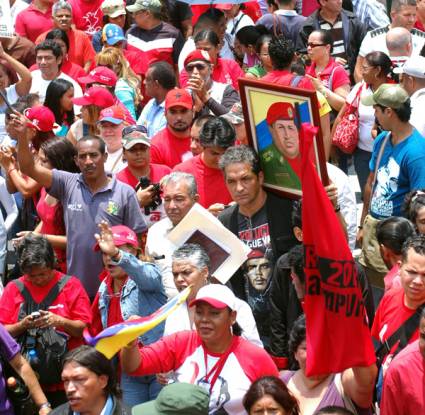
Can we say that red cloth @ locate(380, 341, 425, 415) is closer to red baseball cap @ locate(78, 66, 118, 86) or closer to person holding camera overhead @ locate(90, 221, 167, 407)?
person holding camera overhead @ locate(90, 221, 167, 407)

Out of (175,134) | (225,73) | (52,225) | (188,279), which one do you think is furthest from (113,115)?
(188,279)

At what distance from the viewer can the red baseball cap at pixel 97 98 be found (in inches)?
425

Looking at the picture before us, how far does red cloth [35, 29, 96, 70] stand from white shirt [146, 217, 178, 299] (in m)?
4.99

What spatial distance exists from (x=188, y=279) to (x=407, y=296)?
1323 millimetres

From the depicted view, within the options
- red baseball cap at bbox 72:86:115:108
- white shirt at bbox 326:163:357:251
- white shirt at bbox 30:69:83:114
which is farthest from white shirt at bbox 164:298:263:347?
white shirt at bbox 30:69:83:114

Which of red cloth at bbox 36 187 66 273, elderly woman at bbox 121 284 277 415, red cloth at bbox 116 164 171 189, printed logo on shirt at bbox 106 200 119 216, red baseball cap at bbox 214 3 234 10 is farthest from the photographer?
red baseball cap at bbox 214 3 234 10

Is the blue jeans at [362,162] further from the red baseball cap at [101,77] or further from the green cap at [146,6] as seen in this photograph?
the green cap at [146,6]

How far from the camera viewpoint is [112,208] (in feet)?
29.6

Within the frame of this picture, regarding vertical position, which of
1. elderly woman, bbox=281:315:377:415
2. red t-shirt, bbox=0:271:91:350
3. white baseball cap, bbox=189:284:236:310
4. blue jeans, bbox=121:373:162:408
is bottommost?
blue jeans, bbox=121:373:162:408

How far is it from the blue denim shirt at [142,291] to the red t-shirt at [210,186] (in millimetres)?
1279

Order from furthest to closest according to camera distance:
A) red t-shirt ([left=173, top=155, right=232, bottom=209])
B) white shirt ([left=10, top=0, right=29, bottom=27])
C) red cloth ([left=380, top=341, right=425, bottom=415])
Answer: white shirt ([left=10, top=0, right=29, bottom=27])
red t-shirt ([left=173, top=155, right=232, bottom=209])
red cloth ([left=380, top=341, right=425, bottom=415])

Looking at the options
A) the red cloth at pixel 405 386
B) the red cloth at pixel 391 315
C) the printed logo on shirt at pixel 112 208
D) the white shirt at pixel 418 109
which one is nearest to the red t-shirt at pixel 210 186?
the printed logo on shirt at pixel 112 208

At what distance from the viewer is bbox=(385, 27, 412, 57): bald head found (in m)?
11.2

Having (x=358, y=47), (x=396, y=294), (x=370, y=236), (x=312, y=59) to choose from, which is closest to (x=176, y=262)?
(x=396, y=294)
